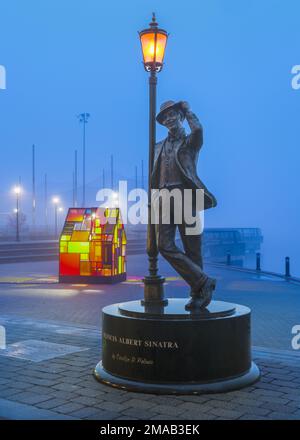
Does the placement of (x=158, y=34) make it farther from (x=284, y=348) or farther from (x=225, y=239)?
(x=225, y=239)

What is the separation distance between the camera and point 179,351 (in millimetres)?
5719

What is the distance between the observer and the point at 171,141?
6.72 metres

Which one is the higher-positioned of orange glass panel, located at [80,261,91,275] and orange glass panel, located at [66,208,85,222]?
orange glass panel, located at [66,208,85,222]

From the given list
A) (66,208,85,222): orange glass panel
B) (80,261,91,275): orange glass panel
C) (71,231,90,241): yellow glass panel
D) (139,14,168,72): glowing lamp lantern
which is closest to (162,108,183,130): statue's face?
(139,14,168,72): glowing lamp lantern

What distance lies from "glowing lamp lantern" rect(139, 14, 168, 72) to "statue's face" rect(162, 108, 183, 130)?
2.54ft

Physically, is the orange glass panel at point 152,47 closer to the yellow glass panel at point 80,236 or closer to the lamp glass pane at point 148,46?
the lamp glass pane at point 148,46

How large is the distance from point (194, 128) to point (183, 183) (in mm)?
696

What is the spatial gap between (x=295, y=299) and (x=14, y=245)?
2411 cm

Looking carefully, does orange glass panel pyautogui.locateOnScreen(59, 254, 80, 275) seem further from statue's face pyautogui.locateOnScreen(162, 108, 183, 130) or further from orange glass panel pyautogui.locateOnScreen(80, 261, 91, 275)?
statue's face pyautogui.locateOnScreen(162, 108, 183, 130)

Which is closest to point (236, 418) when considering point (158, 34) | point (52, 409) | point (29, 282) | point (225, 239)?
point (52, 409)

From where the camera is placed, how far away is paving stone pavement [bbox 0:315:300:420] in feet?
16.3

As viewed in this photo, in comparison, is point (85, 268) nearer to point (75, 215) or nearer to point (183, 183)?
point (75, 215)

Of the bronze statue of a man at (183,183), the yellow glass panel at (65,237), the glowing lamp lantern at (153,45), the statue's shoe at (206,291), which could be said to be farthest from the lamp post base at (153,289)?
the yellow glass panel at (65,237)
